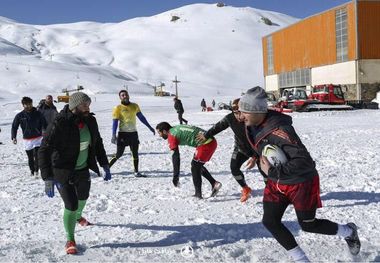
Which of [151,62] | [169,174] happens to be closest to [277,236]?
[169,174]

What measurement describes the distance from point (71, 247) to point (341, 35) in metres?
39.3

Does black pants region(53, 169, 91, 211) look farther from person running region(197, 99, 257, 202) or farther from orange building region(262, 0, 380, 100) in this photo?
orange building region(262, 0, 380, 100)

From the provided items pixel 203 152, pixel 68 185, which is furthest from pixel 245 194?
pixel 68 185

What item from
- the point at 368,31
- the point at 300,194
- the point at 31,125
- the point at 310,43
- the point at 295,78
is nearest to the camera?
the point at 300,194

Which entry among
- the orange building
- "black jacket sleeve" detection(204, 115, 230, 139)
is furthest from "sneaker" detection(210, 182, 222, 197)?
the orange building

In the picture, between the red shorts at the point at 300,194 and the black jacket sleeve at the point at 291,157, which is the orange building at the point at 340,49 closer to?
the red shorts at the point at 300,194

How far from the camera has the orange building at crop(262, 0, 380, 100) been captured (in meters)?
37.8

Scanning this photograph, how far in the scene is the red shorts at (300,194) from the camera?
361cm

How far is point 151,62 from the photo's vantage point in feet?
425

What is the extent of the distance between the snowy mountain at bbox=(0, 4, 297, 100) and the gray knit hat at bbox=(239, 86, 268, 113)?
276ft

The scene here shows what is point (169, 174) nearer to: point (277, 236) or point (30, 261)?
point (30, 261)

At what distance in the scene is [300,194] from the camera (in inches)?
142

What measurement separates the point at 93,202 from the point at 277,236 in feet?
12.1

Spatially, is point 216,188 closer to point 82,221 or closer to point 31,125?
point 82,221
